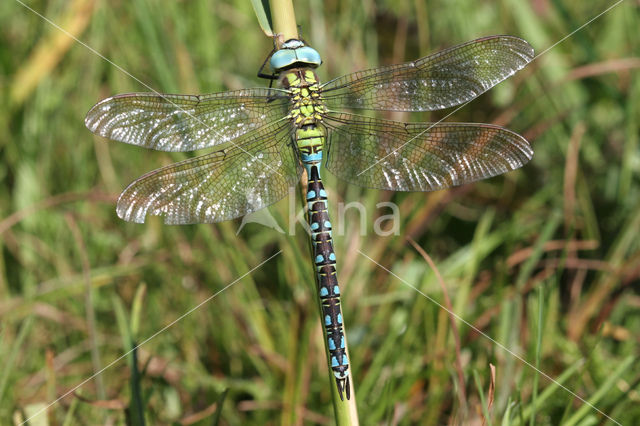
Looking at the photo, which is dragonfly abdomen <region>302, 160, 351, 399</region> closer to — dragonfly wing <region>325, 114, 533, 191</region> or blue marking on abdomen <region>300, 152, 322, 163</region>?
blue marking on abdomen <region>300, 152, 322, 163</region>

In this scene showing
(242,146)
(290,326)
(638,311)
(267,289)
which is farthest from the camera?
(267,289)

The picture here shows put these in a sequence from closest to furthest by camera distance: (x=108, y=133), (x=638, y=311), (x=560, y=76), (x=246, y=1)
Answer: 1. (x=108, y=133)
2. (x=638, y=311)
3. (x=560, y=76)
4. (x=246, y=1)

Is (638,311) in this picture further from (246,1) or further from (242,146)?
(246,1)

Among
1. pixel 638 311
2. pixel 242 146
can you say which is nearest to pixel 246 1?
pixel 242 146

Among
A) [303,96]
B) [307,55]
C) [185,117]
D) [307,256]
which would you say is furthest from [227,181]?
[307,256]
